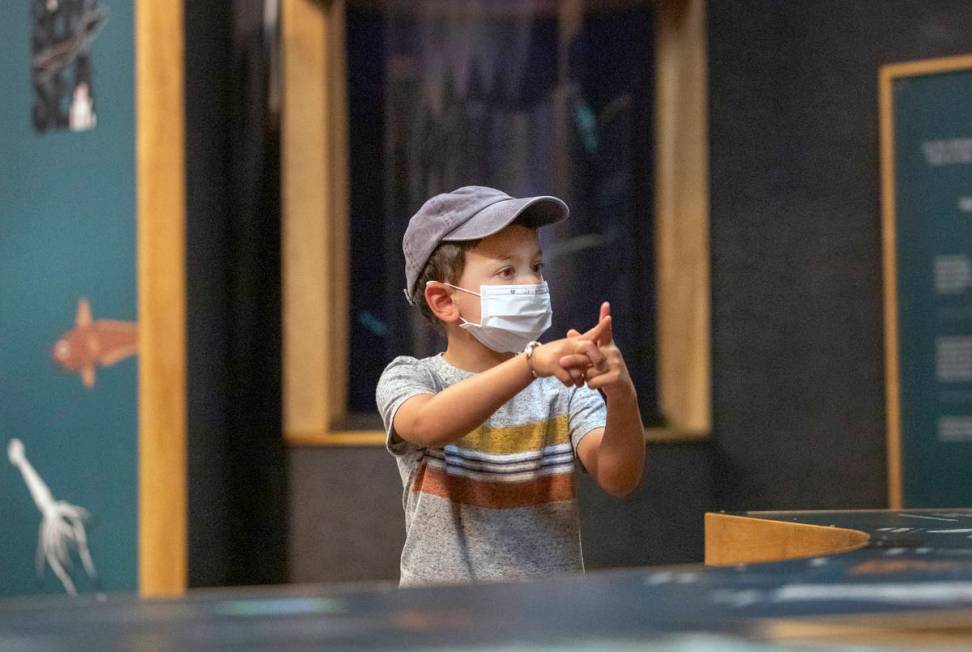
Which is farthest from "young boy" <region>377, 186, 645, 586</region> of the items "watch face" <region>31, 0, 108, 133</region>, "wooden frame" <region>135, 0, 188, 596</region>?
"watch face" <region>31, 0, 108, 133</region>

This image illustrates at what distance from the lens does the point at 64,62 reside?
3332mm

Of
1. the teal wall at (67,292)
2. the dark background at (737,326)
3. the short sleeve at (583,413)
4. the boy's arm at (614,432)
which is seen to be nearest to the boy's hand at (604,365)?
the boy's arm at (614,432)

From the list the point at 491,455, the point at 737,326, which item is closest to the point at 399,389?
the point at 491,455

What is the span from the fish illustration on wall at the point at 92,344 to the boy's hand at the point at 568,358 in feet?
6.95

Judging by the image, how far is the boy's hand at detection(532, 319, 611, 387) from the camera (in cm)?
144

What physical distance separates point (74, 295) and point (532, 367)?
2.26 metres

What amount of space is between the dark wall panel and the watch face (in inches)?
75.6

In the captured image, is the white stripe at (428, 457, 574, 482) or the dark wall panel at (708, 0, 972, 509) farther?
the dark wall panel at (708, 0, 972, 509)

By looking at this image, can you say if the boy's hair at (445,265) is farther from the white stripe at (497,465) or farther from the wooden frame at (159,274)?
the wooden frame at (159,274)

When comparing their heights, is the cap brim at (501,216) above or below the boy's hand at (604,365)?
above

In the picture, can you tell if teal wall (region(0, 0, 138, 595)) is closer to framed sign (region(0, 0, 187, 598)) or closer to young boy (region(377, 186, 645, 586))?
framed sign (region(0, 0, 187, 598))

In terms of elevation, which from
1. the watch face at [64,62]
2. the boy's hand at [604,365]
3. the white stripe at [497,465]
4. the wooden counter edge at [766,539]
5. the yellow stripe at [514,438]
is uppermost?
the watch face at [64,62]

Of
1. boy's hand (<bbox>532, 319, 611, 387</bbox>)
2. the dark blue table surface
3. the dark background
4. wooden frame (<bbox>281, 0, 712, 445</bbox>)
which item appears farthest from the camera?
wooden frame (<bbox>281, 0, 712, 445</bbox>)

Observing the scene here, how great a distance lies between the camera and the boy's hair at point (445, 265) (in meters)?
1.74
